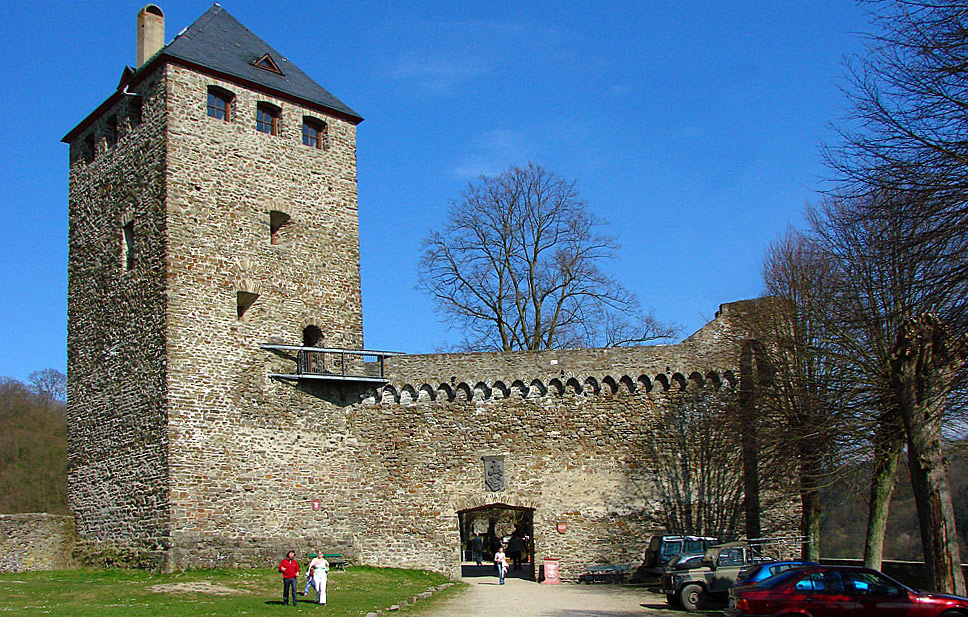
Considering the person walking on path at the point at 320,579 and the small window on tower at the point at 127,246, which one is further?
the small window on tower at the point at 127,246

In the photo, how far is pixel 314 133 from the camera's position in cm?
2442

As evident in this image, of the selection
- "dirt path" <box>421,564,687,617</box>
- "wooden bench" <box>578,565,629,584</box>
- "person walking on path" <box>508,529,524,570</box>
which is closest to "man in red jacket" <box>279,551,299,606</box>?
"dirt path" <box>421,564,687,617</box>

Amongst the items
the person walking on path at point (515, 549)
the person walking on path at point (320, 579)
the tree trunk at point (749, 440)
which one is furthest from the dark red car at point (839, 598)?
the person walking on path at point (515, 549)

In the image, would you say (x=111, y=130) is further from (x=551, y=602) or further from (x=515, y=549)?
(x=515, y=549)

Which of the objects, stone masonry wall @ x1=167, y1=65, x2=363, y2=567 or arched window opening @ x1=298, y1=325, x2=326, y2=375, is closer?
stone masonry wall @ x1=167, y1=65, x2=363, y2=567

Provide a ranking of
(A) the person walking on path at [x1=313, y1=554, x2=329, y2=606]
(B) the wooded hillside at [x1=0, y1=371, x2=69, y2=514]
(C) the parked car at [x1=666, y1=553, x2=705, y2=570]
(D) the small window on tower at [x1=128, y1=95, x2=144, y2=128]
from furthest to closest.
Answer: (B) the wooded hillside at [x1=0, y1=371, x2=69, y2=514]
(D) the small window on tower at [x1=128, y1=95, x2=144, y2=128]
(C) the parked car at [x1=666, y1=553, x2=705, y2=570]
(A) the person walking on path at [x1=313, y1=554, x2=329, y2=606]

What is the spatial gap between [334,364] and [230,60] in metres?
8.00

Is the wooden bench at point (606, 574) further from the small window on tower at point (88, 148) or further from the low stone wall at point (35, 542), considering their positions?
the small window on tower at point (88, 148)

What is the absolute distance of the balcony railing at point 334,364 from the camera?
867 inches

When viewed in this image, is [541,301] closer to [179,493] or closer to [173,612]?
[179,493]

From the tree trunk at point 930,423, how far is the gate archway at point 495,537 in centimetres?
1322

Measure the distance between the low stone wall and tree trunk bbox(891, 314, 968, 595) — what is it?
59.4ft

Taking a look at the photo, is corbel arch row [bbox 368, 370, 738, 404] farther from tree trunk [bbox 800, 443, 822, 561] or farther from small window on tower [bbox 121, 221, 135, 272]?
small window on tower [bbox 121, 221, 135, 272]

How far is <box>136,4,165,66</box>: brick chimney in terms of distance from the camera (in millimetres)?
23406
